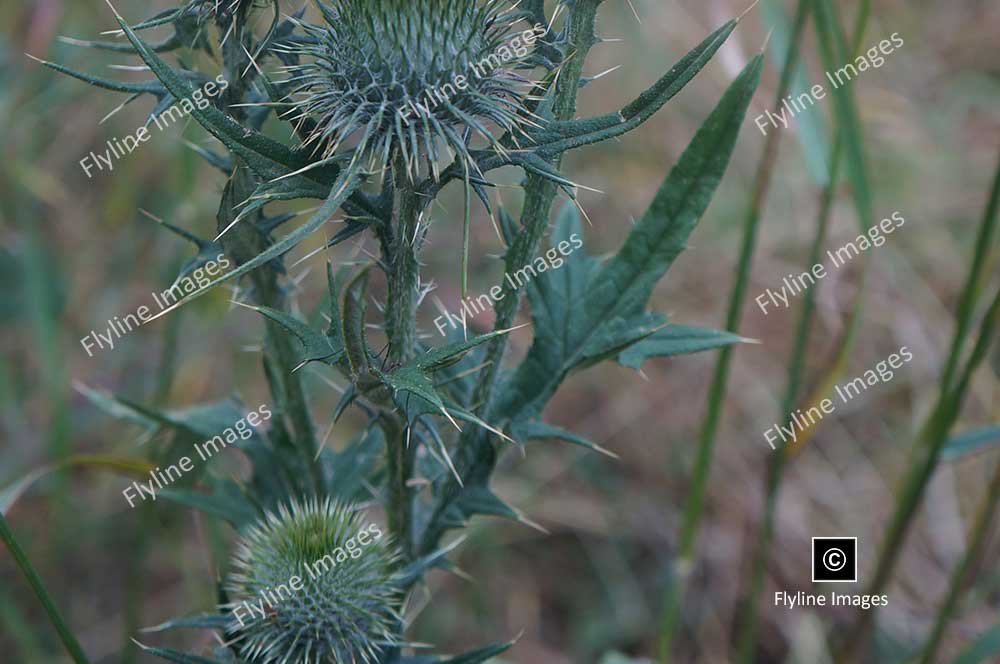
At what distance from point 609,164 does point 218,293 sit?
2.46 metres

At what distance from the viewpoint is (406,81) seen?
1.69 meters

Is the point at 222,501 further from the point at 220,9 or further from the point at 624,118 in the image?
the point at 624,118

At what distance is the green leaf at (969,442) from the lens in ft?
8.99

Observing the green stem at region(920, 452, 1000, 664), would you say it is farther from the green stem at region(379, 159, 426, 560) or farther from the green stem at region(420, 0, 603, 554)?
the green stem at region(379, 159, 426, 560)

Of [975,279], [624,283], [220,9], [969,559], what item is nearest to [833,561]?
[969,559]

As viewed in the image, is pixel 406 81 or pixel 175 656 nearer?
pixel 406 81

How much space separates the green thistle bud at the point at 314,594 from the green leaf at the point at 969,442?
180 cm

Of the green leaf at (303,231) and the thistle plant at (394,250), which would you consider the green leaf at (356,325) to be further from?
the green leaf at (303,231)

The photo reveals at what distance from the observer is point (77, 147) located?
4676 millimetres

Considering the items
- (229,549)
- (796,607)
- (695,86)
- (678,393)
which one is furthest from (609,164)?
(229,549)

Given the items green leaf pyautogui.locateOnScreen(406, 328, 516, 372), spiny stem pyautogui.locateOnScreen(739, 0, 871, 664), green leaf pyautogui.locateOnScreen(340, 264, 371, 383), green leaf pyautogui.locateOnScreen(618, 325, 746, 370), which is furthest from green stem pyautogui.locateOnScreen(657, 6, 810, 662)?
green leaf pyautogui.locateOnScreen(340, 264, 371, 383)

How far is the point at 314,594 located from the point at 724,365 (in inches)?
57.6

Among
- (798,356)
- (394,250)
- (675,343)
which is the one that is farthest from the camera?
(798,356)

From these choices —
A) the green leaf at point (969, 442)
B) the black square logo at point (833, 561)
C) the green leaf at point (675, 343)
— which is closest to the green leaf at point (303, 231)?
the green leaf at point (675, 343)
